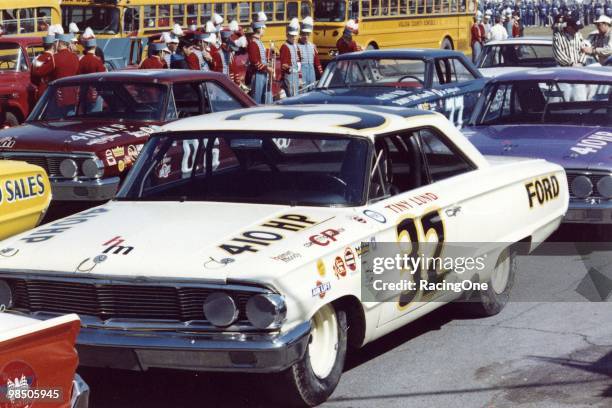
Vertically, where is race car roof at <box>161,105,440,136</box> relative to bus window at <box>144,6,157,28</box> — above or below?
above

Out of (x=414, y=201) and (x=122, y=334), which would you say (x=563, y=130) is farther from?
(x=122, y=334)

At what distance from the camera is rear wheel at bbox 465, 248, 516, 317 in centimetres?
770

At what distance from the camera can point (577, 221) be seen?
9688 mm

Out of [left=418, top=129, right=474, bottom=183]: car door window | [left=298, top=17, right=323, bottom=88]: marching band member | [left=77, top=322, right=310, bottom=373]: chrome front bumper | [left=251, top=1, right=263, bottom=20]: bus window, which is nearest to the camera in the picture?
[left=77, top=322, right=310, bottom=373]: chrome front bumper

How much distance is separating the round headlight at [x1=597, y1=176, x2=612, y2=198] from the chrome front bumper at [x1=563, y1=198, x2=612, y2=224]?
6 cm

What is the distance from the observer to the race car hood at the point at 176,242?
18.6ft

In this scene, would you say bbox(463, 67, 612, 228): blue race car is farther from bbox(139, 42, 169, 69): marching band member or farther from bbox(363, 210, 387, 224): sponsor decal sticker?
bbox(139, 42, 169, 69): marching band member

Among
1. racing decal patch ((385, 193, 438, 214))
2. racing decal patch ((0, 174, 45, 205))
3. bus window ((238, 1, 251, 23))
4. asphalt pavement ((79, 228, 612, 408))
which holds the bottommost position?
asphalt pavement ((79, 228, 612, 408))

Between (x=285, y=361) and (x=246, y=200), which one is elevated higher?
(x=246, y=200)

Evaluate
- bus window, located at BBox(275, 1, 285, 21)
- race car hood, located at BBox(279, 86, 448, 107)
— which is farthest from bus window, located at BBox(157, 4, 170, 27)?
race car hood, located at BBox(279, 86, 448, 107)

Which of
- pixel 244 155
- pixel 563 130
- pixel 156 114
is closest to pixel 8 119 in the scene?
pixel 156 114

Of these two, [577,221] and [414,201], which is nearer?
[414,201]

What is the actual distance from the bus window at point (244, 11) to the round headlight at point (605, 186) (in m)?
20.4

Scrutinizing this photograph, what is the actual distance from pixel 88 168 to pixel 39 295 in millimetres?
4980
